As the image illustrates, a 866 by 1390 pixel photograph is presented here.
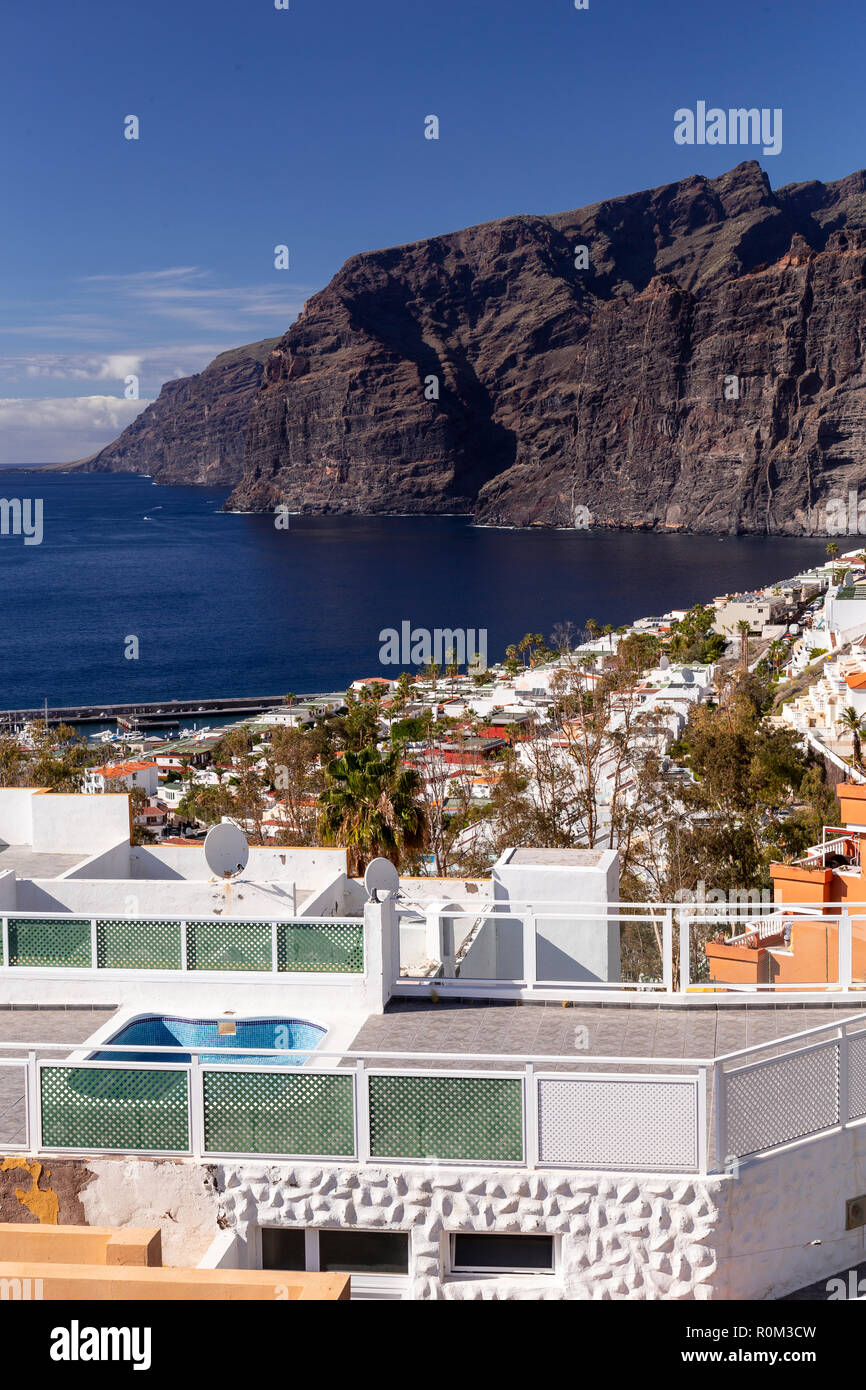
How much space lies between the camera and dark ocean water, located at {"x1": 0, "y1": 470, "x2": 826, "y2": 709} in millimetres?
95562

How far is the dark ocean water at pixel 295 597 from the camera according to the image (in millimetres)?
95562

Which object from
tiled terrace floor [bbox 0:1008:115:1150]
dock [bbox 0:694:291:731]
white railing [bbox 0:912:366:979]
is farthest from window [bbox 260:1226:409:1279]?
dock [bbox 0:694:291:731]

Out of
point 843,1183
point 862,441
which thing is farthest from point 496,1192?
point 862,441

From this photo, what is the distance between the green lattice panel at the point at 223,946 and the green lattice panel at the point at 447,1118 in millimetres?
2158

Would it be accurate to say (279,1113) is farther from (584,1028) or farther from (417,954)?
(417,954)

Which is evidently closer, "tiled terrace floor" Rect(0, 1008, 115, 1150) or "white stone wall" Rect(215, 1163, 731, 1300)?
"white stone wall" Rect(215, 1163, 731, 1300)

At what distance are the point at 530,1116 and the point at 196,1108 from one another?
1531 mm

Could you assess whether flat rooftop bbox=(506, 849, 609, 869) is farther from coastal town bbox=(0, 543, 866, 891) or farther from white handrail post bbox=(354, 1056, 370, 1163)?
coastal town bbox=(0, 543, 866, 891)

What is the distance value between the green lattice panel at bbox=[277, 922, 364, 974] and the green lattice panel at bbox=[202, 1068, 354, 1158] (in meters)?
1.66

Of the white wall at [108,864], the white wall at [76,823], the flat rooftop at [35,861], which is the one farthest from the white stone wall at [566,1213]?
the white wall at [76,823]

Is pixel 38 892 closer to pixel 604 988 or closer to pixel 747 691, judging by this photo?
pixel 604 988

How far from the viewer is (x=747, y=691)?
1772 inches

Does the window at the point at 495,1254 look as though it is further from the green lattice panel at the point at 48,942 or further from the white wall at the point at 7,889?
the white wall at the point at 7,889
